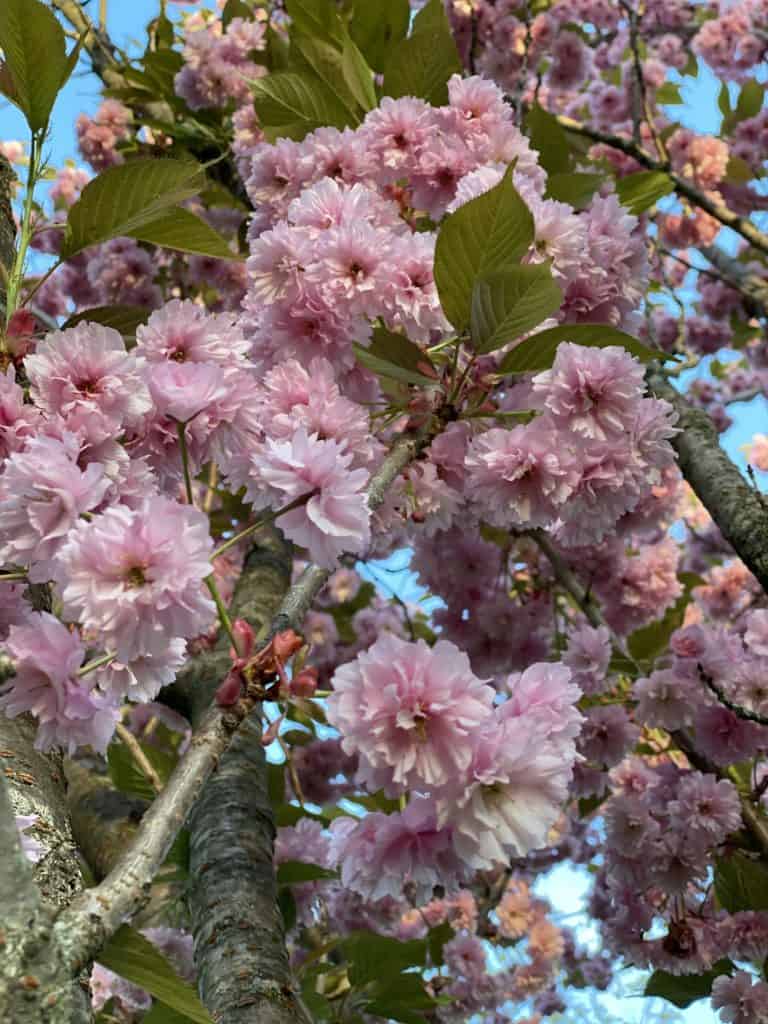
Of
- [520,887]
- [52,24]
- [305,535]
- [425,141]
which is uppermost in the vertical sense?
[52,24]

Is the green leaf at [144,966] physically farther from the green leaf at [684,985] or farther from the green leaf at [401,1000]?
the green leaf at [684,985]

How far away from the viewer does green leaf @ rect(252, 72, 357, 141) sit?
1.74 m

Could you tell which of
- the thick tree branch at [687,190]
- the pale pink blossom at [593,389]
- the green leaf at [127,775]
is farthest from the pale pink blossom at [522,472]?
the thick tree branch at [687,190]

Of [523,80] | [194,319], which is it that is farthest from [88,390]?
[523,80]

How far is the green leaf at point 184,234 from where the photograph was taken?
1212 mm

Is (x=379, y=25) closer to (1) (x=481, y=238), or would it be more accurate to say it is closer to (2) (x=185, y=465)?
(1) (x=481, y=238)

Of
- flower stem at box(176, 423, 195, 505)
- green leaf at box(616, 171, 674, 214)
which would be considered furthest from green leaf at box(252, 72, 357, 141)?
flower stem at box(176, 423, 195, 505)

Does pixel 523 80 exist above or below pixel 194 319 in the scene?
above

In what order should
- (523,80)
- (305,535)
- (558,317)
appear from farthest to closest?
(523,80) → (558,317) → (305,535)

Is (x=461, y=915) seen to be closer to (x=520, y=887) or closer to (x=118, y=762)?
(x=520, y=887)

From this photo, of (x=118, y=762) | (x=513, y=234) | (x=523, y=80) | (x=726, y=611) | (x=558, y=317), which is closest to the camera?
(x=513, y=234)

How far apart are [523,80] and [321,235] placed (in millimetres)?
1373

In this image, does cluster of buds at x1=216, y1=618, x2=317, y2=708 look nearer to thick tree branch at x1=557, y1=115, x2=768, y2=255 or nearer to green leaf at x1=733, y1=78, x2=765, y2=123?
thick tree branch at x1=557, y1=115, x2=768, y2=255

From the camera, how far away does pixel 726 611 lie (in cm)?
425
